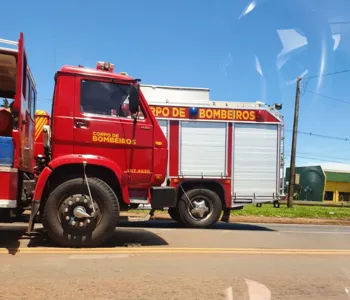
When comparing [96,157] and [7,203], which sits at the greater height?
[96,157]

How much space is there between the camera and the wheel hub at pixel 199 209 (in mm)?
10836

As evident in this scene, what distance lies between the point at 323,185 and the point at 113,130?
50.5 meters

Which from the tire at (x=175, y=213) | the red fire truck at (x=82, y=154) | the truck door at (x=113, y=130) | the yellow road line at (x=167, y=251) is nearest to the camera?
the yellow road line at (x=167, y=251)

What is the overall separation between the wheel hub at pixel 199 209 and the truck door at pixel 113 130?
337 cm

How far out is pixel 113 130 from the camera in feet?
24.4

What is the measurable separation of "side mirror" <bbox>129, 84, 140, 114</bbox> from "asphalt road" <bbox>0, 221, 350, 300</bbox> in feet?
7.78

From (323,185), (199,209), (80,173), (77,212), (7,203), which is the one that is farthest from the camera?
(323,185)

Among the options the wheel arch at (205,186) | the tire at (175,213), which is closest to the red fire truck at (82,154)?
the tire at (175,213)

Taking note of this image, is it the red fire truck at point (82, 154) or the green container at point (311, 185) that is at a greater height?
the red fire truck at point (82, 154)

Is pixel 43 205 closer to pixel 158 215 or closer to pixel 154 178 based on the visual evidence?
pixel 154 178

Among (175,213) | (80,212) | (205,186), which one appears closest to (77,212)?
(80,212)

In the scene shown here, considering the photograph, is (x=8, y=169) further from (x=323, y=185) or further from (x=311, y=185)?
(x=311, y=185)

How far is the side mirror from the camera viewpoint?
7309mm

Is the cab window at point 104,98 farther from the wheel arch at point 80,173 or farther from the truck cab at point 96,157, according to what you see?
the wheel arch at point 80,173
